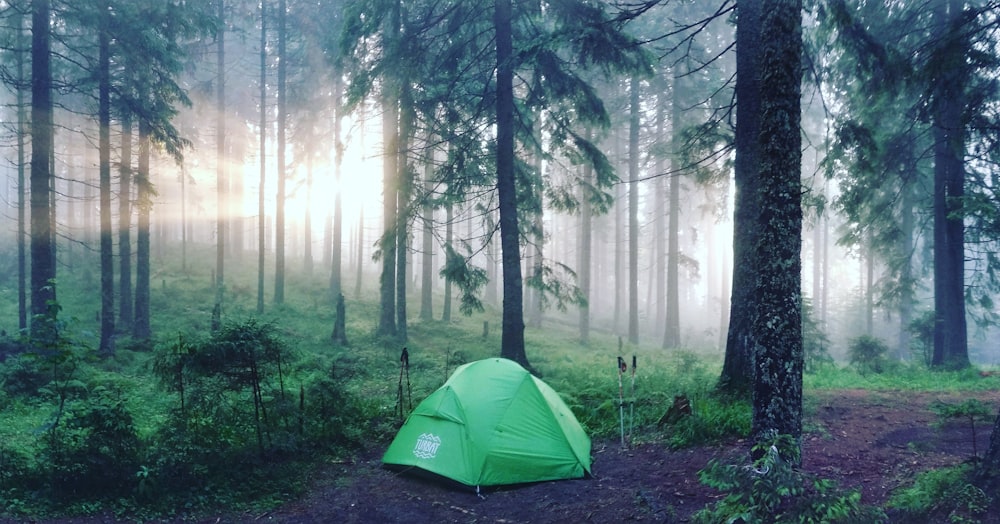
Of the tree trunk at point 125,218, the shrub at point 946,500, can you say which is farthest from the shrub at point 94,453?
the tree trunk at point 125,218

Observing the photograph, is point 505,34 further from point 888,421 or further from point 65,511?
point 65,511

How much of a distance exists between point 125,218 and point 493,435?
54.6 feet

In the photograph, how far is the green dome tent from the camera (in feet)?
26.5

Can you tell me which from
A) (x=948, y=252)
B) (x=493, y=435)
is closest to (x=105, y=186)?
(x=493, y=435)

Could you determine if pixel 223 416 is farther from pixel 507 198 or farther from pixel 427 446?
pixel 507 198

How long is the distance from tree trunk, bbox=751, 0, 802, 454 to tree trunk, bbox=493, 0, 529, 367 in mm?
8435

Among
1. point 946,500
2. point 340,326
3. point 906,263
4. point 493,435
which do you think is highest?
point 906,263

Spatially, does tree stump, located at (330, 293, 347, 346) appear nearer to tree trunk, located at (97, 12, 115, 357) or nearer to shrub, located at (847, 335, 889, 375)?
tree trunk, located at (97, 12, 115, 357)

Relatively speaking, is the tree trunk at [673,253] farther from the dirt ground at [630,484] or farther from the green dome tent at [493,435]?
the green dome tent at [493,435]

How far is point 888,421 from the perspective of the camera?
965 cm

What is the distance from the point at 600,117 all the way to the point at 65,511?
1270 cm

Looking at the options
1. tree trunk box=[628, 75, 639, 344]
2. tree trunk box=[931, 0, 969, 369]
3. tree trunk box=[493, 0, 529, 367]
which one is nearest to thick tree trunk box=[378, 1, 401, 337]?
tree trunk box=[493, 0, 529, 367]

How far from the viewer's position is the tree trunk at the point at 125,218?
1794 centimetres

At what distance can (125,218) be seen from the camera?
1898 cm
